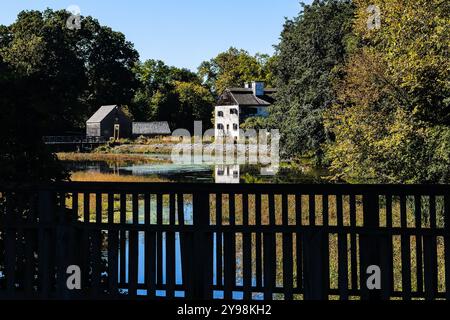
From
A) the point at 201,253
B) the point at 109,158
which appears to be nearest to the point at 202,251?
the point at 201,253

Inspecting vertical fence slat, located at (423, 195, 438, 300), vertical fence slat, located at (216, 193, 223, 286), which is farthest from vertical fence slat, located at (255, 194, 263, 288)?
vertical fence slat, located at (423, 195, 438, 300)

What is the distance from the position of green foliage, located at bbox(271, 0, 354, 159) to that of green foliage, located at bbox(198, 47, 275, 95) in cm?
4602

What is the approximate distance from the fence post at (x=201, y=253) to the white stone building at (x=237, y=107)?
237ft

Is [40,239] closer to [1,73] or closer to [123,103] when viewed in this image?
[1,73]

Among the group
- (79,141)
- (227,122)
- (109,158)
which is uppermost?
(227,122)

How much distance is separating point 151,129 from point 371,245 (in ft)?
250

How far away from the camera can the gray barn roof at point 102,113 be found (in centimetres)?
8338

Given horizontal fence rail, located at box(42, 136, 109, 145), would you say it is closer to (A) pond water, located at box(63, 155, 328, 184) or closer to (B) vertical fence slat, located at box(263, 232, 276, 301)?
(A) pond water, located at box(63, 155, 328, 184)

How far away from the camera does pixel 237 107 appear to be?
8400 centimetres

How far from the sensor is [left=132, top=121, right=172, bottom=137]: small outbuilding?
261 feet

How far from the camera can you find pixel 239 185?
7023 millimetres

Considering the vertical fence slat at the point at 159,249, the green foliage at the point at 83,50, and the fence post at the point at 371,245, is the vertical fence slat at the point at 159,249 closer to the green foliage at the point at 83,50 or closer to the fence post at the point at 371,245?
the fence post at the point at 371,245

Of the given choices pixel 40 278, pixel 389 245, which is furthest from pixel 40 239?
pixel 389 245

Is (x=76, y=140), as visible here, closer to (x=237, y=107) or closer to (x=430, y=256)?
(x=237, y=107)
